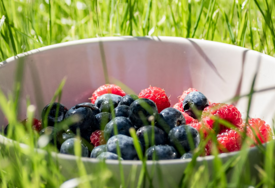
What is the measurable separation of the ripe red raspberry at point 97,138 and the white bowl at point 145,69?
10.0 inches

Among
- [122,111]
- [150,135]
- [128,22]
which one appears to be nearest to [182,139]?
[150,135]

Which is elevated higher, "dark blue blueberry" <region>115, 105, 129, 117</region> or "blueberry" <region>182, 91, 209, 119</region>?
"dark blue blueberry" <region>115, 105, 129, 117</region>

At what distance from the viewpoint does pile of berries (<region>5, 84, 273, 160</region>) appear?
76 cm

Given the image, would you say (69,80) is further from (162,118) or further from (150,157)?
(150,157)

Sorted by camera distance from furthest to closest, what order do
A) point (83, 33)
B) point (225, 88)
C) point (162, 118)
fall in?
point (83, 33) → point (225, 88) → point (162, 118)

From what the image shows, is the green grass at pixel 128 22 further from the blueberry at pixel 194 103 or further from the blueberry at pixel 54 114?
the blueberry at pixel 194 103

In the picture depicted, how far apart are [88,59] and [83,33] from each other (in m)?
0.34

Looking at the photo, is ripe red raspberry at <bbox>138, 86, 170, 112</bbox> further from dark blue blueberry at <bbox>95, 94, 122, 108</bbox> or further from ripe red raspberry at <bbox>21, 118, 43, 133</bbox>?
ripe red raspberry at <bbox>21, 118, 43, 133</bbox>

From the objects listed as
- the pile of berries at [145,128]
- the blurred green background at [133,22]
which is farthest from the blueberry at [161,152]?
the blurred green background at [133,22]

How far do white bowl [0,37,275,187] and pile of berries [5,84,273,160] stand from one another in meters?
0.10

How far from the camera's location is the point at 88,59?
117cm

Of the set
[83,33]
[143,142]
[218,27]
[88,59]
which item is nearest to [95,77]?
[88,59]

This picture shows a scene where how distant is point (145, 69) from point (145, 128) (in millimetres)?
454

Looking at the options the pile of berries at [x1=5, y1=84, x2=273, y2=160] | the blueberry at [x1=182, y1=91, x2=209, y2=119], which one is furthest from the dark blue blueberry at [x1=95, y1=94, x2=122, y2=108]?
the blueberry at [x1=182, y1=91, x2=209, y2=119]
